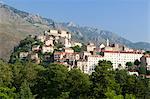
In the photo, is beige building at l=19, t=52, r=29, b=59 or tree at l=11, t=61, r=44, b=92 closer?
tree at l=11, t=61, r=44, b=92

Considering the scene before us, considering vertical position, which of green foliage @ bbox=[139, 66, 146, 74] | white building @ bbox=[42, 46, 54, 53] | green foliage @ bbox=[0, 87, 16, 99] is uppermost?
white building @ bbox=[42, 46, 54, 53]

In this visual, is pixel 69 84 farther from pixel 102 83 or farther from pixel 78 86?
pixel 102 83

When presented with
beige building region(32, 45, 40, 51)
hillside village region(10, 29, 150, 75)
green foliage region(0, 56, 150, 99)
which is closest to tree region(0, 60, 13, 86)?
green foliage region(0, 56, 150, 99)

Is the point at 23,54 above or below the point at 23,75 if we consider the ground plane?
above

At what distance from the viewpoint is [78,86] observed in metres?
11.2

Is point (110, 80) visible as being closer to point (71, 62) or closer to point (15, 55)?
point (71, 62)

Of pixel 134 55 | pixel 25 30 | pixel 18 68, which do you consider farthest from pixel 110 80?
pixel 25 30

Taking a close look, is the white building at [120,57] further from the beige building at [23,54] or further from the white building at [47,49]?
the beige building at [23,54]

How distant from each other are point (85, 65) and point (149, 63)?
10.5 feet

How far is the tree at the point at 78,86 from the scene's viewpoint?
10.8 m

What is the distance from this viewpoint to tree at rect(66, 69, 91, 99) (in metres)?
10.8

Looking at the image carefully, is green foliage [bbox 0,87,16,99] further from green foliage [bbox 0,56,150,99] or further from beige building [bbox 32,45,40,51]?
beige building [bbox 32,45,40,51]

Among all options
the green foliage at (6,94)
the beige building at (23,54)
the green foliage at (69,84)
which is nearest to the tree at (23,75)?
the green foliage at (69,84)

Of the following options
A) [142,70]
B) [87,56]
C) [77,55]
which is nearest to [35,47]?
[77,55]
